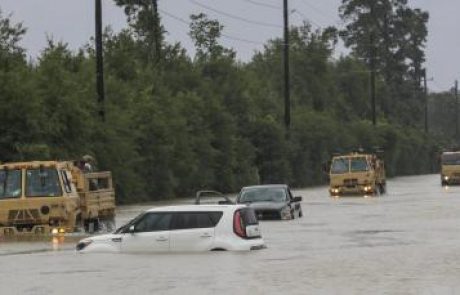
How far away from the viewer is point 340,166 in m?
57.3

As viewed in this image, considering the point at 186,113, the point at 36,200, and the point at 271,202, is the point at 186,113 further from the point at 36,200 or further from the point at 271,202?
the point at 36,200

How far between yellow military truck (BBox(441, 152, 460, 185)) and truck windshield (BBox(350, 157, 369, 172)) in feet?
53.1

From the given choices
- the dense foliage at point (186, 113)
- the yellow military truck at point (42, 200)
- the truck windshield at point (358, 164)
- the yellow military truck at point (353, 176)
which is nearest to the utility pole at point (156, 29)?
the dense foliage at point (186, 113)

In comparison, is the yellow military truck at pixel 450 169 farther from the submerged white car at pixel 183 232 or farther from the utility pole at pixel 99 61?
the submerged white car at pixel 183 232

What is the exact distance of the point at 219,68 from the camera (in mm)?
71188

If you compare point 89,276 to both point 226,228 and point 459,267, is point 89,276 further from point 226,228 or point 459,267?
point 459,267

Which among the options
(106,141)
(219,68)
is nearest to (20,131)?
(106,141)

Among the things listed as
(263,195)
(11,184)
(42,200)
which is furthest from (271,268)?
(263,195)

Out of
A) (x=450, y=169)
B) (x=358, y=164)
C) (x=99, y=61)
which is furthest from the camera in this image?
(x=450, y=169)

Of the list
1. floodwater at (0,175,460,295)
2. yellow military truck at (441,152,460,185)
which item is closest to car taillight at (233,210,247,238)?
floodwater at (0,175,460,295)

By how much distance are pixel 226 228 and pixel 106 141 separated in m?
24.3

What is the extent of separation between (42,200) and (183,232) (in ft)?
21.6

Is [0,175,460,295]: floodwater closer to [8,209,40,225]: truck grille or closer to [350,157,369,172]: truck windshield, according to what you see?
[8,209,40,225]: truck grille

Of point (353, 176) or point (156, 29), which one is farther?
point (156, 29)
